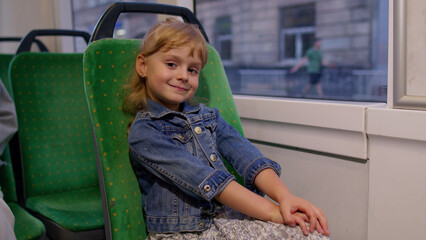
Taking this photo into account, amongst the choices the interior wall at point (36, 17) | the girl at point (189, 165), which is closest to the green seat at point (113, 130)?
the girl at point (189, 165)

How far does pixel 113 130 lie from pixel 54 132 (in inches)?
31.4

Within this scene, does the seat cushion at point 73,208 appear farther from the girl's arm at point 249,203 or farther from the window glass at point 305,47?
the window glass at point 305,47

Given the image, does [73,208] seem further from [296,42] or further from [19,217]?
[296,42]

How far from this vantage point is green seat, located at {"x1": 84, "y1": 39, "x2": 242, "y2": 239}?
1.02 m

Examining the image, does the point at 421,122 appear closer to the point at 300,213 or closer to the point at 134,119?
the point at 300,213

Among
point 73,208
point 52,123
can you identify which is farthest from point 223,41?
point 73,208

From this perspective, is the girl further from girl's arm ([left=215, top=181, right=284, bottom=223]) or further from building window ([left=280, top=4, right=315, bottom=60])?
building window ([left=280, top=4, right=315, bottom=60])

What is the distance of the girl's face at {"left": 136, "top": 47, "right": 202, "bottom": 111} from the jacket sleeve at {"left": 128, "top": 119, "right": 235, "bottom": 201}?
4.2 inches

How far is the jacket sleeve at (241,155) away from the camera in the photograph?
106 centimetres

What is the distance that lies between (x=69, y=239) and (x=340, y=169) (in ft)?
3.07

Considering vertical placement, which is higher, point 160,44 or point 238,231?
point 160,44

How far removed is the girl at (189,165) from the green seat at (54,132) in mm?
621

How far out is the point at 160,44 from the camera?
1.04m

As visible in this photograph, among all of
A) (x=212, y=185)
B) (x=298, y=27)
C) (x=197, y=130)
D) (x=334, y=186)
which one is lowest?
(x=334, y=186)
